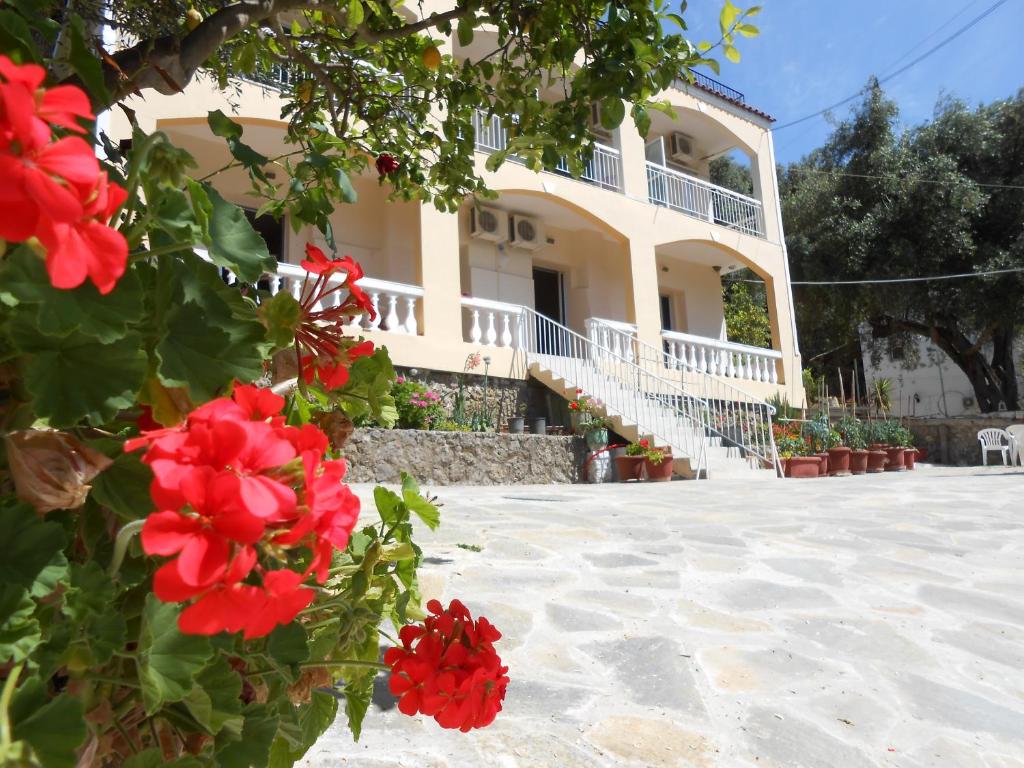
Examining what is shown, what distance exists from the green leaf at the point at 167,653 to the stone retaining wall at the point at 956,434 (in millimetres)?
18618

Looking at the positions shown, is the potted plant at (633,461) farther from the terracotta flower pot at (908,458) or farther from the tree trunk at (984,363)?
the tree trunk at (984,363)

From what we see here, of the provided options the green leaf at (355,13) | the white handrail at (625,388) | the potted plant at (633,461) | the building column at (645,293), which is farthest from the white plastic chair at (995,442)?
the green leaf at (355,13)

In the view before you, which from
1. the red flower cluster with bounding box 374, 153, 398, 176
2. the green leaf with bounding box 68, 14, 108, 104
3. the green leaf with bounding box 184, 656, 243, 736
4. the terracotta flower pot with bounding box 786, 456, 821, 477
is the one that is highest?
the red flower cluster with bounding box 374, 153, 398, 176

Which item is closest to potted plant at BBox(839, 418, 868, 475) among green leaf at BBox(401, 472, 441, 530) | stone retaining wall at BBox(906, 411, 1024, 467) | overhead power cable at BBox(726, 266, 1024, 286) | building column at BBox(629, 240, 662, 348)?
stone retaining wall at BBox(906, 411, 1024, 467)

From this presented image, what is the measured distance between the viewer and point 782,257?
605 inches

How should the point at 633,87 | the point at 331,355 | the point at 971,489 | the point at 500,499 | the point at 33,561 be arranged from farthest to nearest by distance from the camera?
the point at 971,489 → the point at 500,499 → the point at 633,87 → the point at 331,355 → the point at 33,561

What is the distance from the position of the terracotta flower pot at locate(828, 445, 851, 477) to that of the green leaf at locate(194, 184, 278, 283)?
12974 millimetres

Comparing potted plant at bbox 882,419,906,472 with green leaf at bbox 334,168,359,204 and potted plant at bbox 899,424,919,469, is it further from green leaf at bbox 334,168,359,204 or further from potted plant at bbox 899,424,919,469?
green leaf at bbox 334,168,359,204

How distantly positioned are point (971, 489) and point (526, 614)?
755cm

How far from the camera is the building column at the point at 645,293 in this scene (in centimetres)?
1273

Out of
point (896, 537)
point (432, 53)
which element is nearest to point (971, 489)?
point (896, 537)

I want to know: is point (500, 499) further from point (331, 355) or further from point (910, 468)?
point (910, 468)

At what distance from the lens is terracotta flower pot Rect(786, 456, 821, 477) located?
1120 centimetres

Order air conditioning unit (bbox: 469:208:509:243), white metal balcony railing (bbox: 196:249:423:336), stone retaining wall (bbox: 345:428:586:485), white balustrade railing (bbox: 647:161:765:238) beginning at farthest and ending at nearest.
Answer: white balustrade railing (bbox: 647:161:765:238), air conditioning unit (bbox: 469:208:509:243), white metal balcony railing (bbox: 196:249:423:336), stone retaining wall (bbox: 345:428:586:485)
